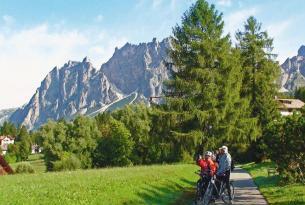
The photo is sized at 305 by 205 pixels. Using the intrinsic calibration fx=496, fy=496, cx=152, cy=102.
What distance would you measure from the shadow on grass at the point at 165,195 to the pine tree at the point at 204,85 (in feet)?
61.0

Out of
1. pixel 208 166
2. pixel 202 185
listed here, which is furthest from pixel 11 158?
pixel 208 166

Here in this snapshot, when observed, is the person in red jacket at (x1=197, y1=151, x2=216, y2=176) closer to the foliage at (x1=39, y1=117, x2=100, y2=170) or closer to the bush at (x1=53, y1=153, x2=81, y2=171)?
the bush at (x1=53, y1=153, x2=81, y2=171)

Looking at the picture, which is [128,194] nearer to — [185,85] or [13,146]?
[185,85]

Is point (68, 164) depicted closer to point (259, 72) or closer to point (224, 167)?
point (259, 72)

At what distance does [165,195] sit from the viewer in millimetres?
23219

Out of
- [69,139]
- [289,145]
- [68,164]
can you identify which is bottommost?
[68,164]

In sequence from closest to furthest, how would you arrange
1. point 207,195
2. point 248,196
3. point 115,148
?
point 207,195, point 248,196, point 115,148

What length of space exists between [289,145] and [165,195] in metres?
7.94

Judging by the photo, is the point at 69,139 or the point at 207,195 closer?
the point at 207,195

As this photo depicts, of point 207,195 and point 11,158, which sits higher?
point 207,195

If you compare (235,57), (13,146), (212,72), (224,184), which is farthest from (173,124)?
(13,146)

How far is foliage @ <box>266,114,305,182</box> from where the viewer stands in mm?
25648

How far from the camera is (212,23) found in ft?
162

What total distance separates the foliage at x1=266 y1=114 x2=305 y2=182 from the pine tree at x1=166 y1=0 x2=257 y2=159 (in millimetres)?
15486
